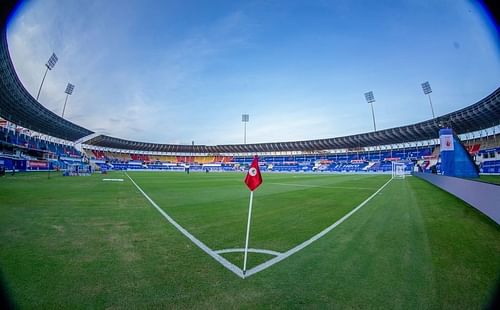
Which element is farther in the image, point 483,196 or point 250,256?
point 483,196

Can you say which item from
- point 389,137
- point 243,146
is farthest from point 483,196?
point 243,146

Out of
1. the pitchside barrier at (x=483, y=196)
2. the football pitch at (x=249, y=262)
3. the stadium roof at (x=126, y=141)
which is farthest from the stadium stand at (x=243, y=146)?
the pitchside barrier at (x=483, y=196)

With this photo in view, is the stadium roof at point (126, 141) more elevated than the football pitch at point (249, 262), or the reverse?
the stadium roof at point (126, 141)

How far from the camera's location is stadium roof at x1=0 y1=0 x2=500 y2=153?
28.3 meters

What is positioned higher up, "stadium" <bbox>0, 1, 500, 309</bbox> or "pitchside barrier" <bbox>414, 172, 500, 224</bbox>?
"pitchside barrier" <bbox>414, 172, 500, 224</bbox>

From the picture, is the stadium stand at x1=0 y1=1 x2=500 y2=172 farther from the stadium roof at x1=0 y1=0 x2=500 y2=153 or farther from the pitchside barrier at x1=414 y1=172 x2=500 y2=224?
the pitchside barrier at x1=414 y1=172 x2=500 y2=224

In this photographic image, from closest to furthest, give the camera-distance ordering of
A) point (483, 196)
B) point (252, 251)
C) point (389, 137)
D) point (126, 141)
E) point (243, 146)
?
point (252, 251) < point (483, 196) < point (389, 137) < point (126, 141) < point (243, 146)

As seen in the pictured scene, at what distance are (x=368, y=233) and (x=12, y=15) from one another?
8157 mm

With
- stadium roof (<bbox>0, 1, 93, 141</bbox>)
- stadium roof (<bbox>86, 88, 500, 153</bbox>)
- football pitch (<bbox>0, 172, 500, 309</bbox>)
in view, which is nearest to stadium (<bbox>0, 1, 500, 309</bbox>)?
football pitch (<bbox>0, 172, 500, 309</bbox>)

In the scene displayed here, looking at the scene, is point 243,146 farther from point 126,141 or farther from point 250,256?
point 250,256

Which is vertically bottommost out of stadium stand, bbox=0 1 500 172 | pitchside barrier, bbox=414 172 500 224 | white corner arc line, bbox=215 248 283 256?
white corner arc line, bbox=215 248 283 256

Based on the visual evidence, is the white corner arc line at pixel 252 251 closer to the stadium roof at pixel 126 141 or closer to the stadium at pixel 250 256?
the stadium at pixel 250 256

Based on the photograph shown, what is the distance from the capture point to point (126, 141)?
268ft

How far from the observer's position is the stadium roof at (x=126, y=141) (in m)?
28.3
